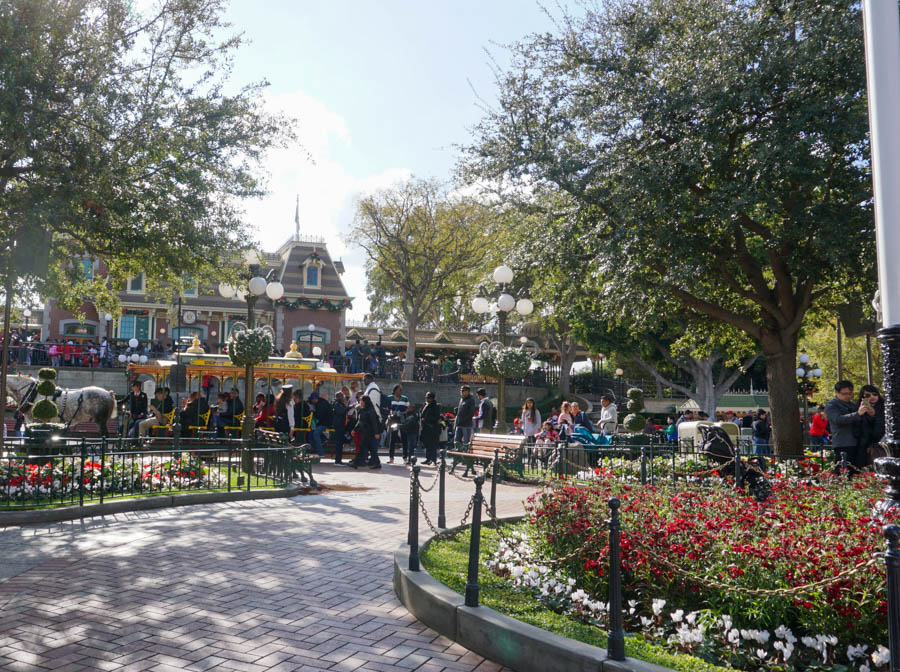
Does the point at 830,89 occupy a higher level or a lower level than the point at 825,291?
higher

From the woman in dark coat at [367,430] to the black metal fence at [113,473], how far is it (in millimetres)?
3024

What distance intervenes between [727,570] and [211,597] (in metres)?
3.96

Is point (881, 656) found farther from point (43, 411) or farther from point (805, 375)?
point (805, 375)

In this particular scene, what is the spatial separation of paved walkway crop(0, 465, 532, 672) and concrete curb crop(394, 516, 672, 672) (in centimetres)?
10

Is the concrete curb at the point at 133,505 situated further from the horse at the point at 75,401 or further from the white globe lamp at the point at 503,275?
the horse at the point at 75,401

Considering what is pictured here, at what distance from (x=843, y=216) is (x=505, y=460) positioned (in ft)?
24.3

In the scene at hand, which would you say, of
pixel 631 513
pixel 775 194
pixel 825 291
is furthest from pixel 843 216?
pixel 631 513

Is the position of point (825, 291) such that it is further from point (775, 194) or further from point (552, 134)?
point (552, 134)

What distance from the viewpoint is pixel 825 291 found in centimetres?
1577

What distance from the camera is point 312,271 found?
1898 inches

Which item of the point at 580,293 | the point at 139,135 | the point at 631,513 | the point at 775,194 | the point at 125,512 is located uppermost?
the point at 139,135

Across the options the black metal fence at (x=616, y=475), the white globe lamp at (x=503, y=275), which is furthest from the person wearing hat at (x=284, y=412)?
the white globe lamp at (x=503, y=275)

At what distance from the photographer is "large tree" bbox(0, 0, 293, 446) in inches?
444

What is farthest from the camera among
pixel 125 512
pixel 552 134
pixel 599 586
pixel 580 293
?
pixel 580 293
